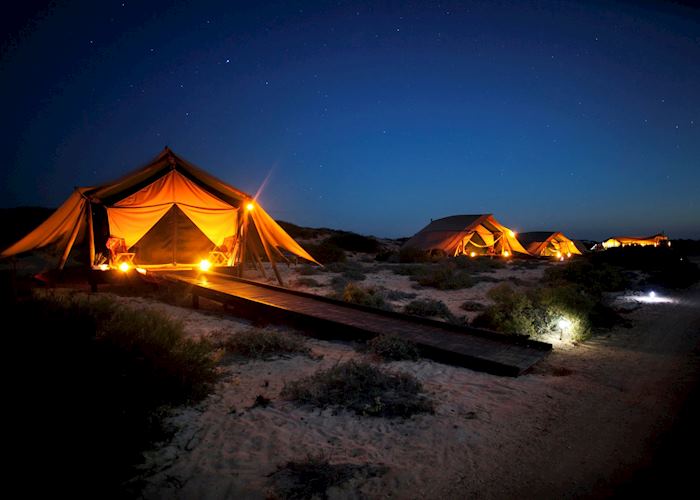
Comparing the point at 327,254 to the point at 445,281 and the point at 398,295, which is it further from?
the point at 398,295

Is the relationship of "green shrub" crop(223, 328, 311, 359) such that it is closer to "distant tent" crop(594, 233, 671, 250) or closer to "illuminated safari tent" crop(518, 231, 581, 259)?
"illuminated safari tent" crop(518, 231, 581, 259)

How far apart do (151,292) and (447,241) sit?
1705 centimetres

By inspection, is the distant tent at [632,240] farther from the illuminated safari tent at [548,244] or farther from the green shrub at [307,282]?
the green shrub at [307,282]

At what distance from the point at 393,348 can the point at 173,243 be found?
34.5ft

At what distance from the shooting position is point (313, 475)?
101 inches

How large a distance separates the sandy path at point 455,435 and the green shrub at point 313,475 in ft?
0.23

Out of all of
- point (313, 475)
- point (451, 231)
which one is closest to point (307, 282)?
point (313, 475)

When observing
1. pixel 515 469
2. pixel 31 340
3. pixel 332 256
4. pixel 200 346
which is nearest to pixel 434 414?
pixel 515 469

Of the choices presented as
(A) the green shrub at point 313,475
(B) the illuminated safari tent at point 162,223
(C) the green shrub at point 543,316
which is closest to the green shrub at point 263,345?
(A) the green shrub at point 313,475

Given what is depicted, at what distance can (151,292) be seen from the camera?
9250 millimetres

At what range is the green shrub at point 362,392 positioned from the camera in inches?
140

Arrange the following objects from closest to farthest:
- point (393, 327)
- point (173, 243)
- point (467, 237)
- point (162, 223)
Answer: point (393, 327) < point (162, 223) < point (173, 243) < point (467, 237)

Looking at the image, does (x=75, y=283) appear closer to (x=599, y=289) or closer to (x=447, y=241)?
(x=599, y=289)

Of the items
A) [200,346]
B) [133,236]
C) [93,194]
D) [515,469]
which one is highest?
[93,194]
